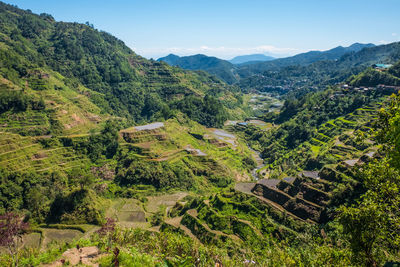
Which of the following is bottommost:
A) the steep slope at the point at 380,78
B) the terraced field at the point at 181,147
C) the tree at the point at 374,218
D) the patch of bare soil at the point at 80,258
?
the terraced field at the point at 181,147

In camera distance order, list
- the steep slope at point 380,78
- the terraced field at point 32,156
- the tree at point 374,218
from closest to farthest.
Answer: the tree at point 374,218
the terraced field at point 32,156
the steep slope at point 380,78

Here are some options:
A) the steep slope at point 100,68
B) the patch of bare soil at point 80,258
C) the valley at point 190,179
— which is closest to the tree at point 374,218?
the valley at point 190,179

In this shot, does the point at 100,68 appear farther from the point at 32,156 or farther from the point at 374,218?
the point at 374,218

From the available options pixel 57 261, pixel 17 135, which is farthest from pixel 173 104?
pixel 57 261

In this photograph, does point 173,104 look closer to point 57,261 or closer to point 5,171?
point 5,171

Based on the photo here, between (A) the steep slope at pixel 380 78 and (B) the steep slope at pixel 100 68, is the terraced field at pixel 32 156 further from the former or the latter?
(A) the steep slope at pixel 380 78

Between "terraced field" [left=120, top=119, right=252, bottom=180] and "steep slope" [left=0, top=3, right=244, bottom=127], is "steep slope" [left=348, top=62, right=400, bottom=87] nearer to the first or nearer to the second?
"terraced field" [left=120, top=119, right=252, bottom=180]

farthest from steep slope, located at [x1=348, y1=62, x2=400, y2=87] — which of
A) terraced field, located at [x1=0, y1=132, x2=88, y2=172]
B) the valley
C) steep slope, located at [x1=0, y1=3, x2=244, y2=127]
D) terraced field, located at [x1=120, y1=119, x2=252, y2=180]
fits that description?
terraced field, located at [x1=0, y1=132, x2=88, y2=172]

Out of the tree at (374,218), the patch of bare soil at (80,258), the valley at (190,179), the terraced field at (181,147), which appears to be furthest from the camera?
the terraced field at (181,147)

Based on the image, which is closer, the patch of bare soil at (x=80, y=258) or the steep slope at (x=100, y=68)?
the patch of bare soil at (x=80, y=258)

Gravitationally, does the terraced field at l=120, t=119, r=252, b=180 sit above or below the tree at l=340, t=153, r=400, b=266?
below

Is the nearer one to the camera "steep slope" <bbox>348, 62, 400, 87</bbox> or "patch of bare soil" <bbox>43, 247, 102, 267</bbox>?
"patch of bare soil" <bbox>43, 247, 102, 267</bbox>
